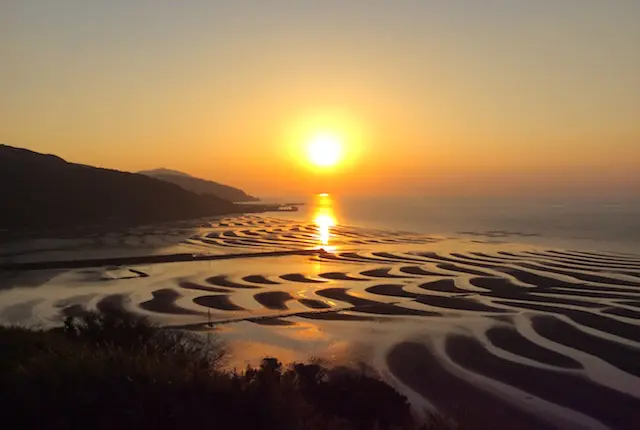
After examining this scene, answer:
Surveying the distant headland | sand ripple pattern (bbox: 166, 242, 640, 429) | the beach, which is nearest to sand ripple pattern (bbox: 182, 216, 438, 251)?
the beach

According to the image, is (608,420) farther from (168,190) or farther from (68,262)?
(168,190)

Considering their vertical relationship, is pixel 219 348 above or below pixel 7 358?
below

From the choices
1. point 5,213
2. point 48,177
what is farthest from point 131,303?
point 48,177

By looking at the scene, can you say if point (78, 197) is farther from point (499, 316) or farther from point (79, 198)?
point (499, 316)

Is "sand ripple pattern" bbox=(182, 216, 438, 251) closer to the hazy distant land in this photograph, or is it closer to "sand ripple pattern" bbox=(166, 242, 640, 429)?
"sand ripple pattern" bbox=(166, 242, 640, 429)

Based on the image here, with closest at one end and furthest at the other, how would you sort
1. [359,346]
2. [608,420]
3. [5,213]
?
[608,420] → [359,346] → [5,213]

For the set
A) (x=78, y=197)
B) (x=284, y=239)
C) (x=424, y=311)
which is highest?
(x=78, y=197)

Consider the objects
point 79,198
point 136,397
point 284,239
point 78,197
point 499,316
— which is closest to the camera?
point 136,397

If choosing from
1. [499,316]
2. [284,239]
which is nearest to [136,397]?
[499,316]

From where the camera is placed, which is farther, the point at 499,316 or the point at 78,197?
the point at 78,197

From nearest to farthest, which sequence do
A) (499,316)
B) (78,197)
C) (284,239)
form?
1. (499,316)
2. (284,239)
3. (78,197)
